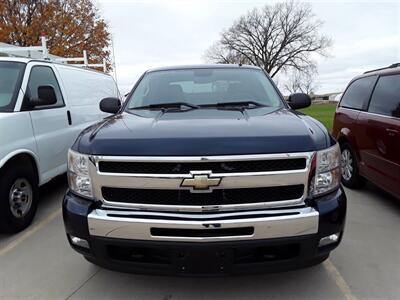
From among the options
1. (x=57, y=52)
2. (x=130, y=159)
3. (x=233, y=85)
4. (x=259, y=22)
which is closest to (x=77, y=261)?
(x=130, y=159)

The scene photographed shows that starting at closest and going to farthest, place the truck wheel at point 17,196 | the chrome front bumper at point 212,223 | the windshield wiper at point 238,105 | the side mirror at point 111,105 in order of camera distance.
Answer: the chrome front bumper at point 212,223 < the windshield wiper at point 238,105 < the truck wheel at point 17,196 < the side mirror at point 111,105

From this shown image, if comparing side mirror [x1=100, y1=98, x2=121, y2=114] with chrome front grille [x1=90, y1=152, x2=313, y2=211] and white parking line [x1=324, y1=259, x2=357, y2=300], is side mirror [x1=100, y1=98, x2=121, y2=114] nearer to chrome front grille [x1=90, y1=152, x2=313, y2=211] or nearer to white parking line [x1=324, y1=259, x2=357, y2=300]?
chrome front grille [x1=90, y1=152, x2=313, y2=211]

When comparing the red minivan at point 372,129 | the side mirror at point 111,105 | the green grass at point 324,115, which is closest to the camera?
the side mirror at point 111,105

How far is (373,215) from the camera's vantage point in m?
4.84

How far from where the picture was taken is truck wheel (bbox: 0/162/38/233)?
13.7 ft

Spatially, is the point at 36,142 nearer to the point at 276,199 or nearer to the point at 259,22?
the point at 276,199

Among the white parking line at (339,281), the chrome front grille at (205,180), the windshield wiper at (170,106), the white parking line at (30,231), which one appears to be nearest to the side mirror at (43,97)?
the white parking line at (30,231)

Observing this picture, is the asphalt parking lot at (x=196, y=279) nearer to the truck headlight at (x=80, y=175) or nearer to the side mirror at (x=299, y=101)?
the truck headlight at (x=80, y=175)

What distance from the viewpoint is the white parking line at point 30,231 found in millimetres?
3999

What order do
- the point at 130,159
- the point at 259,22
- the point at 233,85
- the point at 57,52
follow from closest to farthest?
1. the point at 130,159
2. the point at 233,85
3. the point at 57,52
4. the point at 259,22

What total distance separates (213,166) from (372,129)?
3.40 metres

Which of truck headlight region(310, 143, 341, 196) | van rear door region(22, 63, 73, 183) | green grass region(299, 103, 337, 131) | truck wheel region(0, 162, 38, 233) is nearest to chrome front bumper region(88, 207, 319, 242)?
truck headlight region(310, 143, 341, 196)

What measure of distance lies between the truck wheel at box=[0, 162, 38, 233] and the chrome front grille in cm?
204

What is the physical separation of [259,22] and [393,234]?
186ft
